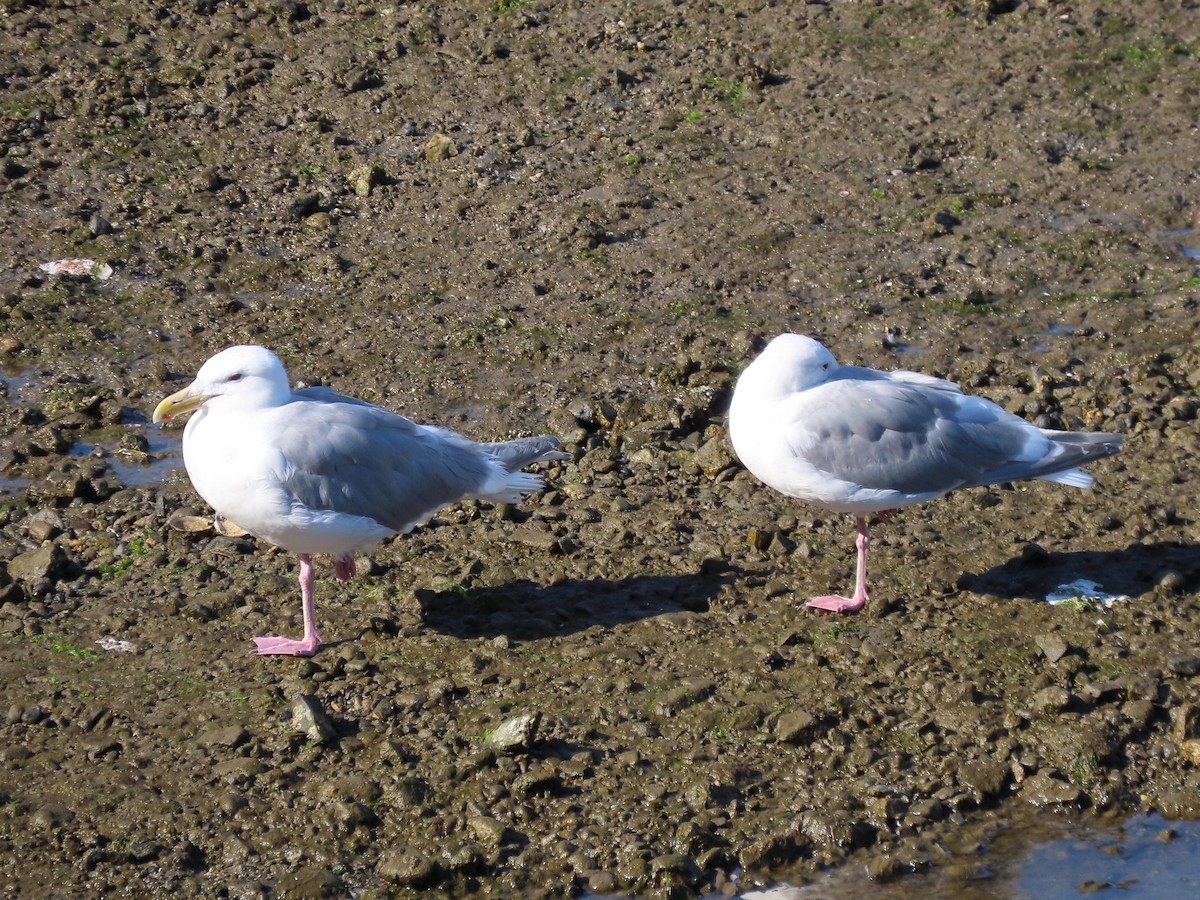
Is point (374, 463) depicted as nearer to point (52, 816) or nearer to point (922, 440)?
point (52, 816)

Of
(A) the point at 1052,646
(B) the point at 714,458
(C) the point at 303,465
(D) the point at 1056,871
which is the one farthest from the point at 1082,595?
(C) the point at 303,465

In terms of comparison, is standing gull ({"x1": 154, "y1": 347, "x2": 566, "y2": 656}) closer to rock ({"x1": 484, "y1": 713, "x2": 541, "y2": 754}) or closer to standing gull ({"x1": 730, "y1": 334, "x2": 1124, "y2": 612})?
rock ({"x1": 484, "y1": 713, "x2": 541, "y2": 754})

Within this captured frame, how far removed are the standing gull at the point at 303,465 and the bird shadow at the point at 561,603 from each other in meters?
0.46

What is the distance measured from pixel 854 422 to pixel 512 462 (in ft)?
5.49

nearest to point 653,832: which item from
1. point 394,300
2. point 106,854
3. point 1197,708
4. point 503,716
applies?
point 503,716

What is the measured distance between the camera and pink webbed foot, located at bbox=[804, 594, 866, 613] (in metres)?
7.23

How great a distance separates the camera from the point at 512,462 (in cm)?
749

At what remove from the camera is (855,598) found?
7273mm

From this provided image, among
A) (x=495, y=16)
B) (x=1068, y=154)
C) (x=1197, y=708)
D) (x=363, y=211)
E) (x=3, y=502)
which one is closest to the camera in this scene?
(x=1197, y=708)

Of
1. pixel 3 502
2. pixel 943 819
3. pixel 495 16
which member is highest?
pixel 495 16

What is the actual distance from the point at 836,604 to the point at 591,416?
208cm

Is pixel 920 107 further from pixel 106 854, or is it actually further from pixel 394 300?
pixel 106 854

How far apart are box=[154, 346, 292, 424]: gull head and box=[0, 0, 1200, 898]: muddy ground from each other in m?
0.99

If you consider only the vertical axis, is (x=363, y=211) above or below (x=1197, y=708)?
above
